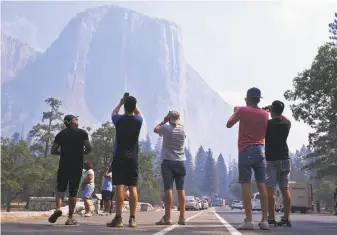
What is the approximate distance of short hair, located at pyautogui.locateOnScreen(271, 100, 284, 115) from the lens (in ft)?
28.4

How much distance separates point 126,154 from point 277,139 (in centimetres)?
285

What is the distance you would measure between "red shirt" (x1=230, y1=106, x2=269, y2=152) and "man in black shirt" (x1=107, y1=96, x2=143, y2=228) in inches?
66.6

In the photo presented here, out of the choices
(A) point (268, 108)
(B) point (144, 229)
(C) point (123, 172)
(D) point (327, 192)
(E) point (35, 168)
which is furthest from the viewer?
(D) point (327, 192)

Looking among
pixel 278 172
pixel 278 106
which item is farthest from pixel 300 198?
pixel 278 106

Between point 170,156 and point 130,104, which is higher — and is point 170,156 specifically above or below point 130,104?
below

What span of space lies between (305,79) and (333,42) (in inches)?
142

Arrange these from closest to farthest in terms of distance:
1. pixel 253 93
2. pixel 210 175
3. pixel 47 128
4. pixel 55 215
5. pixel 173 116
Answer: pixel 253 93 → pixel 55 215 → pixel 173 116 → pixel 47 128 → pixel 210 175

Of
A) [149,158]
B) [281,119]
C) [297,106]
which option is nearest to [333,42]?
[297,106]

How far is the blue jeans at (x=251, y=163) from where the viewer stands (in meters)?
7.72

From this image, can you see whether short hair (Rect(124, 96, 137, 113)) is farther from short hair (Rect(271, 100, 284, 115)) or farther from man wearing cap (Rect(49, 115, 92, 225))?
short hair (Rect(271, 100, 284, 115))

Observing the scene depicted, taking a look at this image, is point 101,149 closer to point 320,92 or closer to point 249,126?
point 320,92

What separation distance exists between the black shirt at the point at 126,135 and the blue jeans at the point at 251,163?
1.78m

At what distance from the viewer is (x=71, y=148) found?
8242mm

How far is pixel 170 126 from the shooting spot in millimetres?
8828
